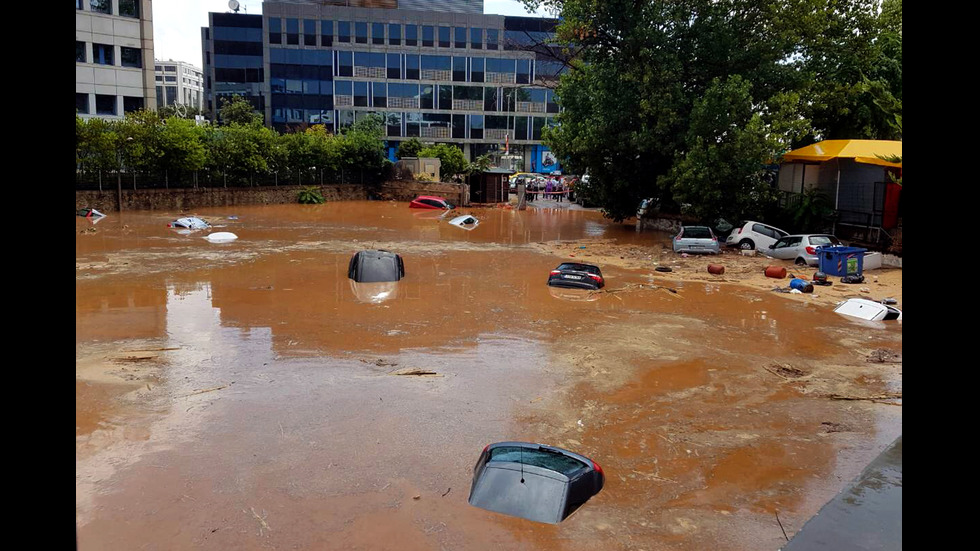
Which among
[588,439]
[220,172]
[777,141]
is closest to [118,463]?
[588,439]

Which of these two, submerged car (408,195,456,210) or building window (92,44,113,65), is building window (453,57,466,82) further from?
building window (92,44,113,65)

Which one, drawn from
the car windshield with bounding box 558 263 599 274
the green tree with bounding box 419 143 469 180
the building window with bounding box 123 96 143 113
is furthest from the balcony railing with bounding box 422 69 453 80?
the car windshield with bounding box 558 263 599 274

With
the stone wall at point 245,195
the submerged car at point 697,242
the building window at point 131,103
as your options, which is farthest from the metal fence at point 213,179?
the submerged car at point 697,242

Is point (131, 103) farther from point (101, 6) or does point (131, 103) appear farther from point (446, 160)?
point (446, 160)

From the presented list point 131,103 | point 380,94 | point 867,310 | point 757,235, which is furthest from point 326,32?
point 867,310

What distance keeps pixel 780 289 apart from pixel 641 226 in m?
18.3

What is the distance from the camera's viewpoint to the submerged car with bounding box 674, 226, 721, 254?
29.9 meters

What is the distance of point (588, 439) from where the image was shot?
36.8 feet

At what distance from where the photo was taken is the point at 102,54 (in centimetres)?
5250

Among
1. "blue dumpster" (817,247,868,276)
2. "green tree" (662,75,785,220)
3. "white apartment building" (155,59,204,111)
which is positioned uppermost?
"white apartment building" (155,59,204,111)

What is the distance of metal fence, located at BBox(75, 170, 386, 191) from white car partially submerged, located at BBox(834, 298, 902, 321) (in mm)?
40250

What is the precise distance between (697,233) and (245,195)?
34.1m
